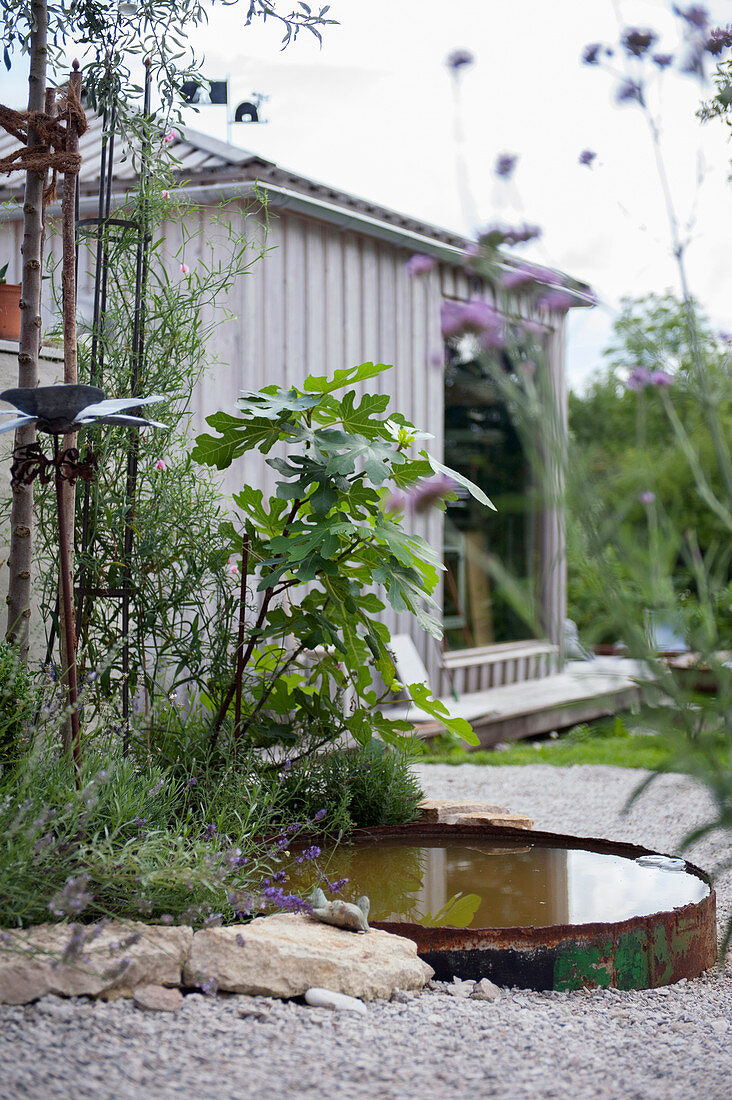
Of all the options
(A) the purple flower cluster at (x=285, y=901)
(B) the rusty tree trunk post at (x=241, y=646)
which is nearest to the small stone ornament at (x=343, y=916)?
(A) the purple flower cluster at (x=285, y=901)

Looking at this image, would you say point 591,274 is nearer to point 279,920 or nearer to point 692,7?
point 692,7

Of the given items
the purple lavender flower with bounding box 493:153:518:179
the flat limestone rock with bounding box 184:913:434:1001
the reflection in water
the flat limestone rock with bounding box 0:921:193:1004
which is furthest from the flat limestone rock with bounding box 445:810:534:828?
the purple lavender flower with bounding box 493:153:518:179

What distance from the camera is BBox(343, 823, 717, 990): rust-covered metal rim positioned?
2.38 m

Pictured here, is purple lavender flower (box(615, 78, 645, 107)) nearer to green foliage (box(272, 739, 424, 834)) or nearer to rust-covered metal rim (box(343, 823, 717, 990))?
rust-covered metal rim (box(343, 823, 717, 990))

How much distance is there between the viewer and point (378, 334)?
6574 mm

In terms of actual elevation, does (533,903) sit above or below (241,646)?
below

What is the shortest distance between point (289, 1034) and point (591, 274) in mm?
1489

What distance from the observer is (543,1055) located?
1934mm

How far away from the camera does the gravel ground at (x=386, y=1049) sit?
1668 mm

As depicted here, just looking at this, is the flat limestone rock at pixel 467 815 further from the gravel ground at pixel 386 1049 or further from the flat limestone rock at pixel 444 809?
the gravel ground at pixel 386 1049

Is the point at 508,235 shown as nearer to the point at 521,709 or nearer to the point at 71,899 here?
the point at 71,899

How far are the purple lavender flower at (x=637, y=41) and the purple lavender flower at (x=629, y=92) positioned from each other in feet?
0.28

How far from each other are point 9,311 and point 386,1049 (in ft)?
8.82

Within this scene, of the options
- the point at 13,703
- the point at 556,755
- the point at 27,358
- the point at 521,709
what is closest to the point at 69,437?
the point at 27,358
